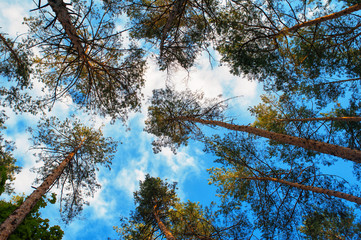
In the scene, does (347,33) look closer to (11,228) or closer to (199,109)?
(199,109)

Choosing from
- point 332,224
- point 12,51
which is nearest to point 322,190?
point 332,224

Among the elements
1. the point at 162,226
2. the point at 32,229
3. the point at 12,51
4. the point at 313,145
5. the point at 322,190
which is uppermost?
the point at 313,145

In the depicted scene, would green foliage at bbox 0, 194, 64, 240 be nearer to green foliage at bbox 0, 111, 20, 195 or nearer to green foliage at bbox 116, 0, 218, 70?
green foliage at bbox 0, 111, 20, 195

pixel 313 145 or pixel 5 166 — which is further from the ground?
pixel 313 145

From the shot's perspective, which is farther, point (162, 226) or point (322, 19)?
point (162, 226)

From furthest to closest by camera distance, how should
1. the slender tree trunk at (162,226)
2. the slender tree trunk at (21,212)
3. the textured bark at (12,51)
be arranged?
the slender tree trunk at (162,226) → the textured bark at (12,51) → the slender tree trunk at (21,212)

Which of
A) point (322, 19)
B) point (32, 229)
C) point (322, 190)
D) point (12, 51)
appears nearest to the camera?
point (32, 229)

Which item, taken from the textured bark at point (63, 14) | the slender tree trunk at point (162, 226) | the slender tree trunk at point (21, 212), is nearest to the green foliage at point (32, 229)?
the slender tree trunk at point (21, 212)

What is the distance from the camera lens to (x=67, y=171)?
26.8ft

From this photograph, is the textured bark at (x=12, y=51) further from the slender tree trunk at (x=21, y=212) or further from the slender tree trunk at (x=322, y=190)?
the slender tree trunk at (x=322, y=190)

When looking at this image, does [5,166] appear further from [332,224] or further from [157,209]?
[332,224]

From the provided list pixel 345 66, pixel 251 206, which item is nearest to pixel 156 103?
pixel 251 206

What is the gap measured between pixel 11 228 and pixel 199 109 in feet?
24.7

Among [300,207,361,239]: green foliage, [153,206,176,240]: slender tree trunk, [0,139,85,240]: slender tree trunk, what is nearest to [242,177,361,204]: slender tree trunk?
[300,207,361,239]: green foliage
